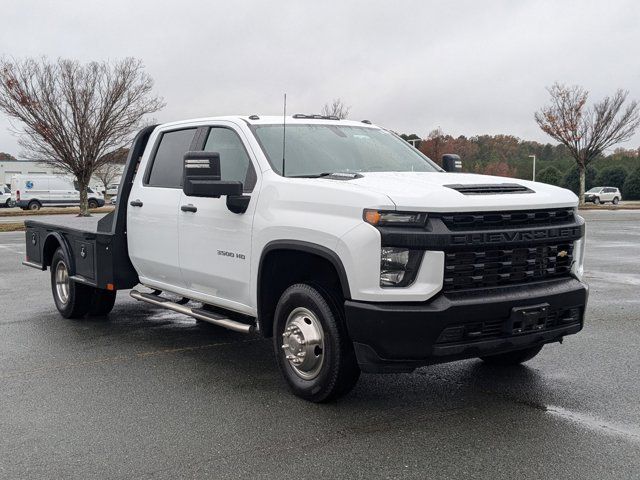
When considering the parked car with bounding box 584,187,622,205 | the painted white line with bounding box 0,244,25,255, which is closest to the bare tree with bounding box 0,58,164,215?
the painted white line with bounding box 0,244,25,255

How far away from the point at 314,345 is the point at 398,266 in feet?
3.04

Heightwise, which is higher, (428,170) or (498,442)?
(428,170)

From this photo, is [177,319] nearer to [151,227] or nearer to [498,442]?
[151,227]

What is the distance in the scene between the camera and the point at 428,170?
616 cm

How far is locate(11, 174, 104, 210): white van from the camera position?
1764 inches

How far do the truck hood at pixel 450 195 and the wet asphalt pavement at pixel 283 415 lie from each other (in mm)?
1400

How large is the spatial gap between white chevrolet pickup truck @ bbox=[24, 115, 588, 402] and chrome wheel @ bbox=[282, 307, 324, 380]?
1cm

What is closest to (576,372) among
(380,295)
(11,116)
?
(380,295)

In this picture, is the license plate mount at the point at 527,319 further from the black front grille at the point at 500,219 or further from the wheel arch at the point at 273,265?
the wheel arch at the point at 273,265

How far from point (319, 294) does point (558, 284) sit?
5.42 ft

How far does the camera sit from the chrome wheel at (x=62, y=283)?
8180 millimetres

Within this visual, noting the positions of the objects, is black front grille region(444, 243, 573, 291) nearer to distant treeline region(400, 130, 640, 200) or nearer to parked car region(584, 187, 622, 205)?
distant treeline region(400, 130, 640, 200)

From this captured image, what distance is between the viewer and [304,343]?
4.86 meters

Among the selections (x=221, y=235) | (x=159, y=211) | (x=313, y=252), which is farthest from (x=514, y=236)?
(x=159, y=211)
